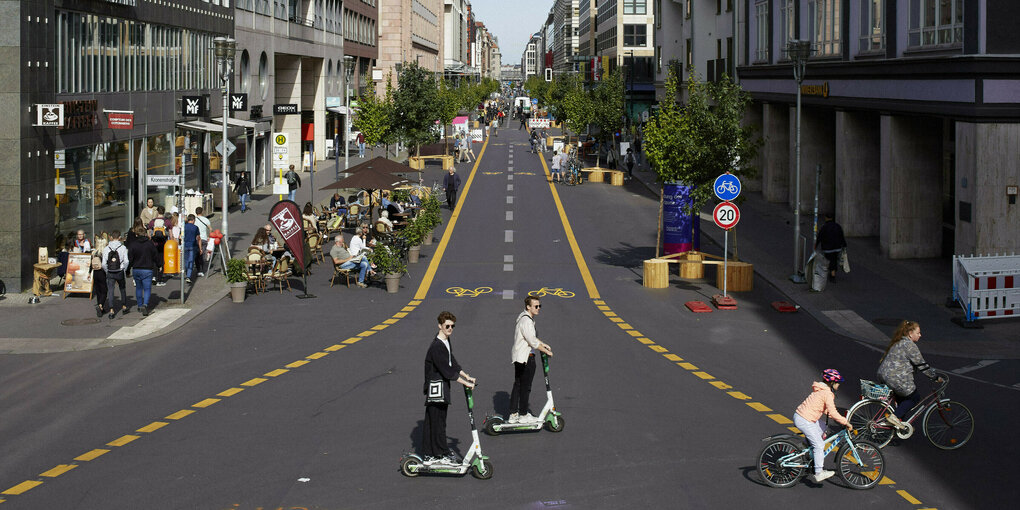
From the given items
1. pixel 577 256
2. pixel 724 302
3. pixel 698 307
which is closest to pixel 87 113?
pixel 577 256

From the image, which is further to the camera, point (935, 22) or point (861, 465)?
point (935, 22)

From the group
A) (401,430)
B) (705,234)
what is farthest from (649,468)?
(705,234)

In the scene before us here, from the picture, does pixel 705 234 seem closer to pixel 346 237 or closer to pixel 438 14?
pixel 346 237

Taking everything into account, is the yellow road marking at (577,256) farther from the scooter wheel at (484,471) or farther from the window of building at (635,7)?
the window of building at (635,7)

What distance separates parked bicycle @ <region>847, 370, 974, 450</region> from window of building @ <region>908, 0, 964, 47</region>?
15.0 metres

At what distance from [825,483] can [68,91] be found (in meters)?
22.1

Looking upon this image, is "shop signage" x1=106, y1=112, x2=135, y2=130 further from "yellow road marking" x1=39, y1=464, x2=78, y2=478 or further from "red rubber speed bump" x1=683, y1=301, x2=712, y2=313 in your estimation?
"yellow road marking" x1=39, y1=464, x2=78, y2=478

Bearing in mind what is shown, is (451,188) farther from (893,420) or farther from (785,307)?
(893,420)

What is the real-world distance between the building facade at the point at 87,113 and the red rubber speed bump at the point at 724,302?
588 inches

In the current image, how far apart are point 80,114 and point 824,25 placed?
22974 millimetres

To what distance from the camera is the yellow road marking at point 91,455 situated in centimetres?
1298

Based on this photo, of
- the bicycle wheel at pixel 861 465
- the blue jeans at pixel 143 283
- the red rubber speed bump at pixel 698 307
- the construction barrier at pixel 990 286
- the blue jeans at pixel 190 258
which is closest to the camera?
the bicycle wheel at pixel 861 465

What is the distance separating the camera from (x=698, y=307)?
2377cm

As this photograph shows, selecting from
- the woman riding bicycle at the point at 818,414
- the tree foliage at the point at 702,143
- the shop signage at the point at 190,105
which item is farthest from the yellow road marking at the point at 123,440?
the shop signage at the point at 190,105
